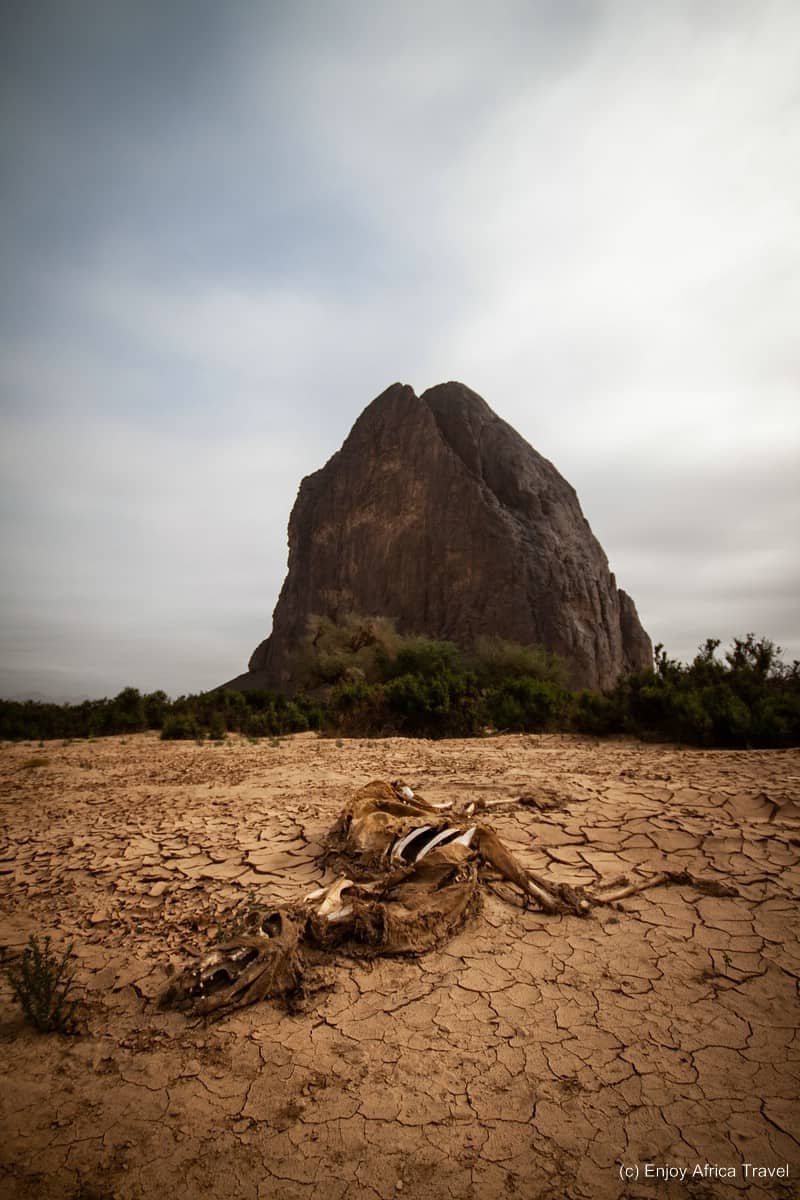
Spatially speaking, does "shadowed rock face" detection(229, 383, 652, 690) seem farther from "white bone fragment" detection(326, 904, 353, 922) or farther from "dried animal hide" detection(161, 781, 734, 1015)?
"white bone fragment" detection(326, 904, 353, 922)

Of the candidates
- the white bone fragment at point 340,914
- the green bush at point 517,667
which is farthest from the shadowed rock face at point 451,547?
the white bone fragment at point 340,914

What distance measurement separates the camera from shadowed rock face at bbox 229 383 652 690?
3634 cm

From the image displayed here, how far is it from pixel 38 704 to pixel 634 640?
133 ft

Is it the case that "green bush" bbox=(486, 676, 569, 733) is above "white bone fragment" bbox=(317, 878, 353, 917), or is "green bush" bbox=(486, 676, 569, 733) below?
above

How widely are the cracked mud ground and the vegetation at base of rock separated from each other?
4.62 m

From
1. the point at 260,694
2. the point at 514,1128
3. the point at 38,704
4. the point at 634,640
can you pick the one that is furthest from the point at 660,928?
the point at 634,640

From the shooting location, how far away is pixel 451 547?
3900 centimetres

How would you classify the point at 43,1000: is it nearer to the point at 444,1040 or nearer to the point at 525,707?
the point at 444,1040

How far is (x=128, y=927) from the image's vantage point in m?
2.79

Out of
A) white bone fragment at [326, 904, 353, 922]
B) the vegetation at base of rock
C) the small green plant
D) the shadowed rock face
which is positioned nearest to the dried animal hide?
white bone fragment at [326, 904, 353, 922]

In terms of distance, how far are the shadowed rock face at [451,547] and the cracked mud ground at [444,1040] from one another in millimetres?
31582

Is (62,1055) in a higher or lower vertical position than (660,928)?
lower

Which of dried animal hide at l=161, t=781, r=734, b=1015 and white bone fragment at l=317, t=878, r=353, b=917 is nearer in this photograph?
dried animal hide at l=161, t=781, r=734, b=1015

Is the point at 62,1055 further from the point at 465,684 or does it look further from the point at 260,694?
the point at 260,694
